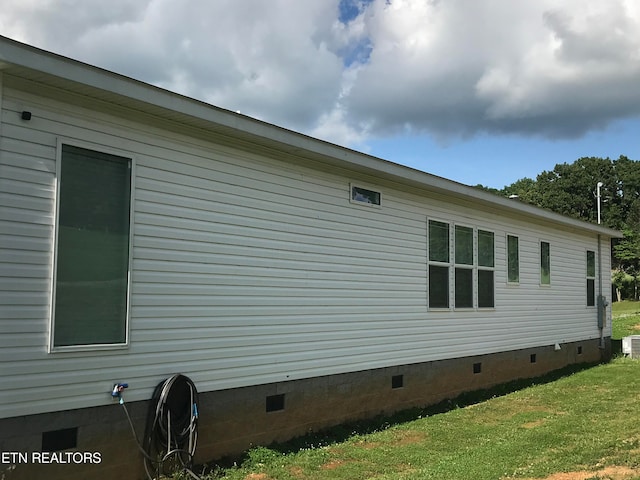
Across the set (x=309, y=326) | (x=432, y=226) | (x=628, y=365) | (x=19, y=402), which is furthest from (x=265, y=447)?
Result: (x=628, y=365)

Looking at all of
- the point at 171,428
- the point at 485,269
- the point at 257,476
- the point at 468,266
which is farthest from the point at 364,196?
the point at 171,428

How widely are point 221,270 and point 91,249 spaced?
56.2 inches

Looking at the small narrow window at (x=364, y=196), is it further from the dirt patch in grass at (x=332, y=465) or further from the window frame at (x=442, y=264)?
the dirt patch in grass at (x=332, y=465)

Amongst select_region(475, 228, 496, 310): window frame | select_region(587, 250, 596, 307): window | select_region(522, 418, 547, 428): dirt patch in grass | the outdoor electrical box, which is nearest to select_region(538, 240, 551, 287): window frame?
select_region(475, 228, 496, 310): window frame

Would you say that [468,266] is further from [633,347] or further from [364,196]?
[633,347]

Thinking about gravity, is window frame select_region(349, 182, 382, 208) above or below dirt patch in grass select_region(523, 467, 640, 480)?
above

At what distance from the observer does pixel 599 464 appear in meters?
5.55

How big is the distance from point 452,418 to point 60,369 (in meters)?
5.40

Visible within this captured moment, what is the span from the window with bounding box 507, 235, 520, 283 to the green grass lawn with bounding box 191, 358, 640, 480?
2.51 metres

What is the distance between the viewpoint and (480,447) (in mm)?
6570

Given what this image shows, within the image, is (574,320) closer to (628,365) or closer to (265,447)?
(628,365)

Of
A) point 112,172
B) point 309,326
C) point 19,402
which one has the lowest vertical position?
point 19,402

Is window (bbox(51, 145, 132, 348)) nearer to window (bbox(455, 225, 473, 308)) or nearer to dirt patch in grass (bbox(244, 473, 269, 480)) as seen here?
dirt patch in grass (bbox(244, 473, 269, 480))

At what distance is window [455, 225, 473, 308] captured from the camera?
9719 mm
